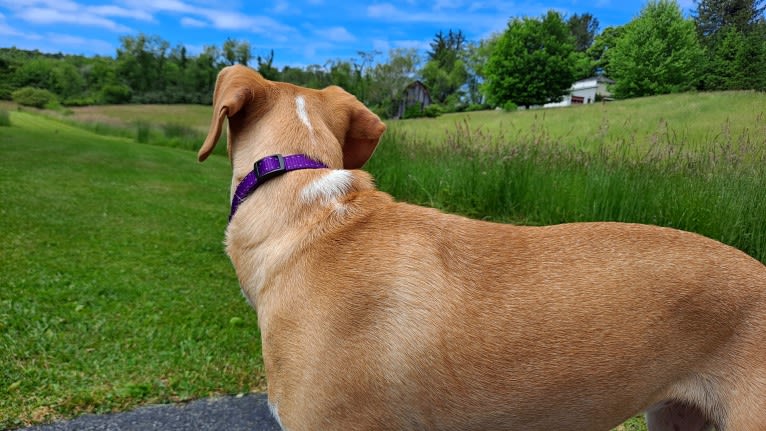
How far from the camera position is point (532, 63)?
1466 cm

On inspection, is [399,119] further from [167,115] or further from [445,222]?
[167,115]

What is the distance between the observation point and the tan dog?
1.88 metres

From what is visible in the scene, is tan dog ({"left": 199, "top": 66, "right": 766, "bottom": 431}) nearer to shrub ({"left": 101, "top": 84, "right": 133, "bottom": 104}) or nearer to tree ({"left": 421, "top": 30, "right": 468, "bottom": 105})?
tree ({"left": 421, "top": 30, "right": 468, "bottom": 105})

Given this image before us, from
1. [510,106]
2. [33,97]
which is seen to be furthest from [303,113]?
[33,97]

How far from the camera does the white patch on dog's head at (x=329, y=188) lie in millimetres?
2211

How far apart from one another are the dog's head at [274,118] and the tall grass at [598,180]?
512 centimetres

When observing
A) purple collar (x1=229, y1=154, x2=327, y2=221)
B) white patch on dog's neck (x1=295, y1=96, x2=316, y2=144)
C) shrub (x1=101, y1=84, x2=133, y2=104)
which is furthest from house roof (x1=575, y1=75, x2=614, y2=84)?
shrub (x1=101, y1=84, x2=133, y2=104)

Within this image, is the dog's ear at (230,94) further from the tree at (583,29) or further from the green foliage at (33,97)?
the green foliage at (33,97)

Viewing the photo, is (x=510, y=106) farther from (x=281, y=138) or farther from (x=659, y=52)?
(x=281, y=138)

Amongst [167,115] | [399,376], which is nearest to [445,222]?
[399,376]

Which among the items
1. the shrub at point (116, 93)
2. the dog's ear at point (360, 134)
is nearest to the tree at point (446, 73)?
the dog's ear at point (360, 134)

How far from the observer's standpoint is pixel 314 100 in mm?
2615

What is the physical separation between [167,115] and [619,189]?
4070cm

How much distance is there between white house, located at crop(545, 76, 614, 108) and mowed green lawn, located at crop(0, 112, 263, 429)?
8.23 meters
